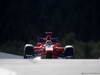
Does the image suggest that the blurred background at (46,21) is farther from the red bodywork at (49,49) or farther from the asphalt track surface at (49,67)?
the asphalt track surface at (49,67)

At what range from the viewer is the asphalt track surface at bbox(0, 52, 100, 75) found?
1.19 meters

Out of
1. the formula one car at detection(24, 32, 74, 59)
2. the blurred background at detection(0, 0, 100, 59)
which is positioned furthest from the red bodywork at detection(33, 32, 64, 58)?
the blurred background at detection(0, 0, 100, 59)

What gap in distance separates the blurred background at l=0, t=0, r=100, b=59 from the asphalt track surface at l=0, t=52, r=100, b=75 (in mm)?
3950

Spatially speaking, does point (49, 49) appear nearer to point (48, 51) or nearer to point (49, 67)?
point (48, 51)

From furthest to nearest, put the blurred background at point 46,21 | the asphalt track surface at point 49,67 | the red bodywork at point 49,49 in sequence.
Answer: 1. the blurred background at point 46,21
2. the red bodywork at point 49,49
3. the asphalt track surface at point 49,67

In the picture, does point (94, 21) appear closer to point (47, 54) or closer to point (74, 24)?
point (74, 24)

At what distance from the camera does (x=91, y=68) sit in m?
1.23

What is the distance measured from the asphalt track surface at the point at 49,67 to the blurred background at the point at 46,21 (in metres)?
3.95

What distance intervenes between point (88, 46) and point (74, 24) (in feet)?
2.20

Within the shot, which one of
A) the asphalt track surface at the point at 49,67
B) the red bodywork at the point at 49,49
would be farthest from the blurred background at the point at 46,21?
the asphalt track surface at the point at 49,67

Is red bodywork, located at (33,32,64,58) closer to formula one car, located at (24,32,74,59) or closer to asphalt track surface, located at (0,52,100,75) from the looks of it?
formula one car, located at (24,32,74,59)

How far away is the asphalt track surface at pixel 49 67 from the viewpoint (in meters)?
1.19

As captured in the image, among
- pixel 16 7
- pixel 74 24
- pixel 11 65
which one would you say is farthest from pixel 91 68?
pixel 16 7

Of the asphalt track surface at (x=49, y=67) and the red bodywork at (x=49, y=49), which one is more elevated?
the red bodywork at (x=49, y=49)
